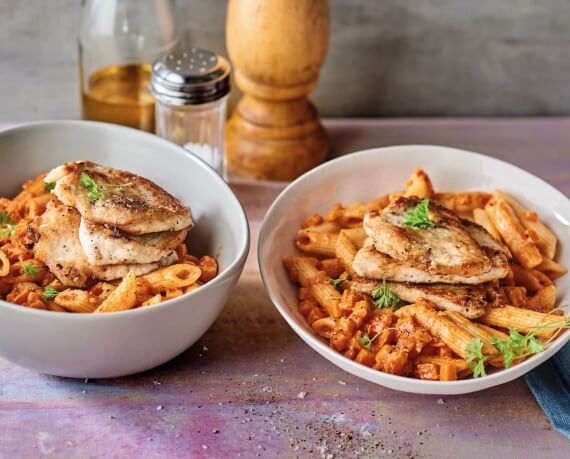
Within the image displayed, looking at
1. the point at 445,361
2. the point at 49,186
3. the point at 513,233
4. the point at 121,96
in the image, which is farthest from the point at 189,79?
the point at 445,361

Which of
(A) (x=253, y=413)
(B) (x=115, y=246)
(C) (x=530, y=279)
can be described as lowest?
(A) (x=253, y=413)

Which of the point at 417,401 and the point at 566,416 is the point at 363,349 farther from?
the point at 566,416

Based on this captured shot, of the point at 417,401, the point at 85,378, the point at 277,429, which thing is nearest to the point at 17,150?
the point at 85,378

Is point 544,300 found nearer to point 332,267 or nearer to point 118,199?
point 332,267

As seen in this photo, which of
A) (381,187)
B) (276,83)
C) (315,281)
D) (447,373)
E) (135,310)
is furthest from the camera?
(276,83)

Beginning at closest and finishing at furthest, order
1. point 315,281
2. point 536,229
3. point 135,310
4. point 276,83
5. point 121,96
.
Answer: point 135,310
point 315,281
point 536,229
point 276,83
point 121,96

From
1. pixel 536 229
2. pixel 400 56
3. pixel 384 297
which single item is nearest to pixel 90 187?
pixel 384 297

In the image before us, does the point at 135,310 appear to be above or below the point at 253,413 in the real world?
above

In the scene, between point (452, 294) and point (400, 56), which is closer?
point (452, 294)

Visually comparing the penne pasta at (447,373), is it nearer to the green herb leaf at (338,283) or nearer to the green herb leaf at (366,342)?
the green herb leaf at (366,342)
